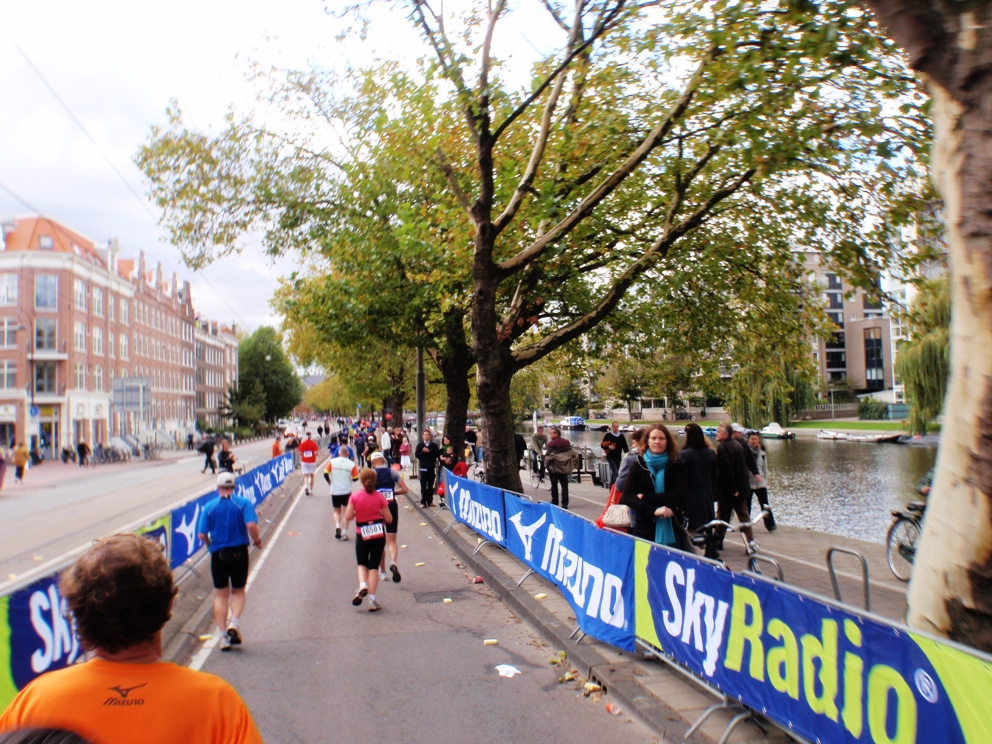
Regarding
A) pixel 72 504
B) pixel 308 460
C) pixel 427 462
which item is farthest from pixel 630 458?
pixel 72 504

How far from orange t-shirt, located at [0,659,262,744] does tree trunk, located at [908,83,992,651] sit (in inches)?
139

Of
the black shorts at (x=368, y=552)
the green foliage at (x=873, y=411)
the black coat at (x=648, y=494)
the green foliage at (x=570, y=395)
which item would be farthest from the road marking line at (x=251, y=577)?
the green foliage at (x=873, y=411)

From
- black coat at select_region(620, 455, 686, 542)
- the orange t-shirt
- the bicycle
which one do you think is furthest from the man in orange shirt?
Answer: the bicycle

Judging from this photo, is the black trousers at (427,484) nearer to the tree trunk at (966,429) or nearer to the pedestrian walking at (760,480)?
the pedestrian walking at (760,480)

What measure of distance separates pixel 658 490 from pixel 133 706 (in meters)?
6.15

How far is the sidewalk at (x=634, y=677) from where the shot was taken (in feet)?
15.7

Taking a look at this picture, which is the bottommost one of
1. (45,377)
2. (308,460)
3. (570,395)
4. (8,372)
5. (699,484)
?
(308,460)

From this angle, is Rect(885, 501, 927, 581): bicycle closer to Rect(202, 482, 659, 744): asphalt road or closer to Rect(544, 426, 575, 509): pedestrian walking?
Rect(202, 482, 659, 744): asphalt road

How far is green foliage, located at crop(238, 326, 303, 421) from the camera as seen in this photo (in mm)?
90062

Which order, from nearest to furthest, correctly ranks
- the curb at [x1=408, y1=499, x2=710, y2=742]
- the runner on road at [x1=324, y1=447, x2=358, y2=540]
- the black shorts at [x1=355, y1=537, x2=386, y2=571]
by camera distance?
the curb at [x1=408, y1=499, x2=710, y2=742] → the black shorts at [x1=355, y1=537, x2=386, y2=571] → the runner on road at [x1=324, y1=447, x2=358, y2=540]

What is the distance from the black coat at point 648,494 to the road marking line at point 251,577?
4.13 meters

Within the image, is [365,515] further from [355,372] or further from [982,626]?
[355,372]

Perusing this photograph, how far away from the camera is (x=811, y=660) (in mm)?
4012

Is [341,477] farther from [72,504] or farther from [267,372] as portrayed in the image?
[267,372]
